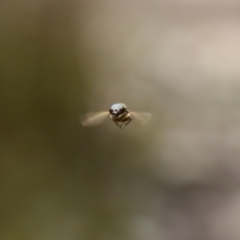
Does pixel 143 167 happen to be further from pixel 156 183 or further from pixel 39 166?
pixel 39 166

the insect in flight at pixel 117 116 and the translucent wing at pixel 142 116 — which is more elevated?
the translucent wing at pixel 142 116

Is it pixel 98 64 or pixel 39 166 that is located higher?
pixel 98 64

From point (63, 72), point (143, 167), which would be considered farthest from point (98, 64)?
point (143, 167)

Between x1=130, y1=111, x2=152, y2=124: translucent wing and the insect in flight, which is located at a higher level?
x1=130, y1=111, x2=152, y2=124: translucent wing

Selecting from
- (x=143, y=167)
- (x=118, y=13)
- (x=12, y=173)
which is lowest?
(x=12, y=173)

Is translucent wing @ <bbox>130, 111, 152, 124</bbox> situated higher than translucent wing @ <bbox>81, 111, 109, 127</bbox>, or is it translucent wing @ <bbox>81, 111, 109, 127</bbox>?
translucent wing @ <bbox>130, 111, 152, 124</bbox>
